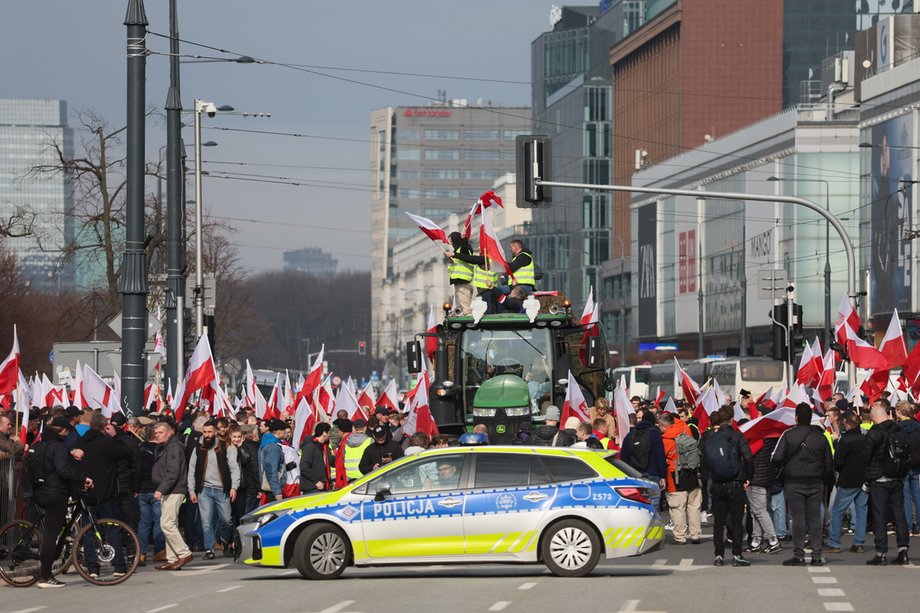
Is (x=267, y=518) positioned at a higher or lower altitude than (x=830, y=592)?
higher

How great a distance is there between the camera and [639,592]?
55.0 ft

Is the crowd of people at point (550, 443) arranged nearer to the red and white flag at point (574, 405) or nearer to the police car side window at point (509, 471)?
the red and white flag at point (574, 405)

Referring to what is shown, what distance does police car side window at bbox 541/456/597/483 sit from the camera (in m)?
18.3

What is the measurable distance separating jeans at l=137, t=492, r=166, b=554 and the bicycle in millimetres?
2440

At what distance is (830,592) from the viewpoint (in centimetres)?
1659

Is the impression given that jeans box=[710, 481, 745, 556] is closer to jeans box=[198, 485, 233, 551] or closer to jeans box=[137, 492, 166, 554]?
jeans box=[198, 485, 233, 551]

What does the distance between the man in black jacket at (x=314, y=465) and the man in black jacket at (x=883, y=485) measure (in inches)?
249

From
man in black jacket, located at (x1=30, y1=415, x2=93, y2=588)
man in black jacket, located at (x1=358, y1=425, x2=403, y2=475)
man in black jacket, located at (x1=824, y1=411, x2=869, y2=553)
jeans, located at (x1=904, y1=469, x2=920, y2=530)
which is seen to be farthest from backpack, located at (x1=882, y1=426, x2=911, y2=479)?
man in black jacket, located at (x1=30, y1=415, x2=93, y2=588)

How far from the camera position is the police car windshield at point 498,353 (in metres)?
27.2

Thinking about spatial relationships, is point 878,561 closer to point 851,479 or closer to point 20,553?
point 851,479

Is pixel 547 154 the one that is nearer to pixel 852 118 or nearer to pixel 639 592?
pixel 639 592

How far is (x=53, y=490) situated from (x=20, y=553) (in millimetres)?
772

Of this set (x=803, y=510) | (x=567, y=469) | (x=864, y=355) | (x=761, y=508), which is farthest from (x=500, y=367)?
(x=567, y=469)

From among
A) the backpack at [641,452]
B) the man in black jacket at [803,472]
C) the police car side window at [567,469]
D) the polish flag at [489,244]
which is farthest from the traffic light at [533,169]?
the police car side window at [567,469]
